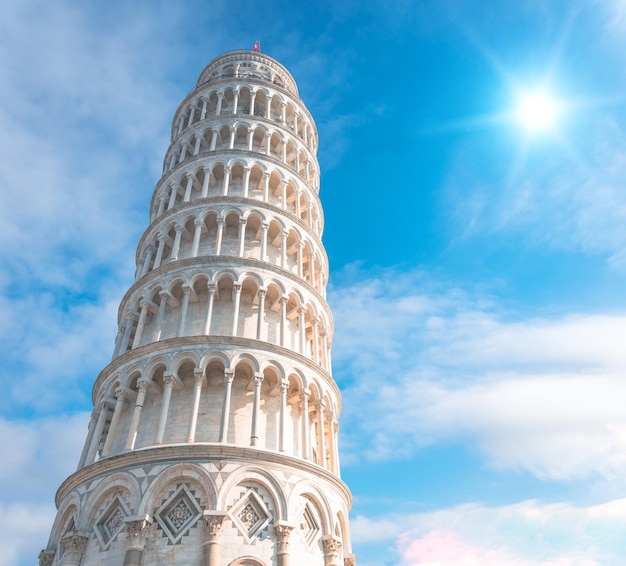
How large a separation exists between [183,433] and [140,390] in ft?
7.71

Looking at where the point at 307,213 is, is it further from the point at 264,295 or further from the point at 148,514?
the point at 148,514

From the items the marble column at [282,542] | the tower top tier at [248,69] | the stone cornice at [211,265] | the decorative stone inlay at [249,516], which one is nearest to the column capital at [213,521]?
the decorative stone inlay at [249,516]

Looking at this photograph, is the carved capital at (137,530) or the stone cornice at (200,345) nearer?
the carved capital at (137,530)

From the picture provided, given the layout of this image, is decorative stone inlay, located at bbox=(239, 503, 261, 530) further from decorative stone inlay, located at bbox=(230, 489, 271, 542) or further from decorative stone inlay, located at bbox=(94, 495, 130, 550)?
decorative stone inlay, located at bbox=(94, 495, 130, 550)

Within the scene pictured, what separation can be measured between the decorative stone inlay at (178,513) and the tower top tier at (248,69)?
27.0 meters

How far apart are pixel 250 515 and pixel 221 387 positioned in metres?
5.34

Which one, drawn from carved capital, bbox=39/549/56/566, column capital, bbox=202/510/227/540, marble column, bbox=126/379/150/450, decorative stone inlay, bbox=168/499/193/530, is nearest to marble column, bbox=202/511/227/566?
column capital, bbox=202/510/227/540

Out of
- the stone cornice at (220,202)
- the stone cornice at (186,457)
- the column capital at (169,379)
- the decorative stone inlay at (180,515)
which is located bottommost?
the decorative stone inlay at (180,515)

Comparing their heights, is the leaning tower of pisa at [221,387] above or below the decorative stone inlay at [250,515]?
above

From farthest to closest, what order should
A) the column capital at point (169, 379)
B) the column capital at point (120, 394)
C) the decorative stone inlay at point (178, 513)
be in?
the column capital at point (120, 394) → the column capital at point (169, 379) → the decorative stone inlay at point (178, 513)

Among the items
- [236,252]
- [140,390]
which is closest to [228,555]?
[140,390]

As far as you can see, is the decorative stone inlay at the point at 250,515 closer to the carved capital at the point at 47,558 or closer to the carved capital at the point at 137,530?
the carved capital at the point at 137,530

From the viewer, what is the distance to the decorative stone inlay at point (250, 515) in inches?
682

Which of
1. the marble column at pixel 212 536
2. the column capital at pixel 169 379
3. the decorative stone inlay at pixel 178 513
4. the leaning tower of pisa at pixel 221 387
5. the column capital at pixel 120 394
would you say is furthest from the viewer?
the column capital at pixel 120 394
